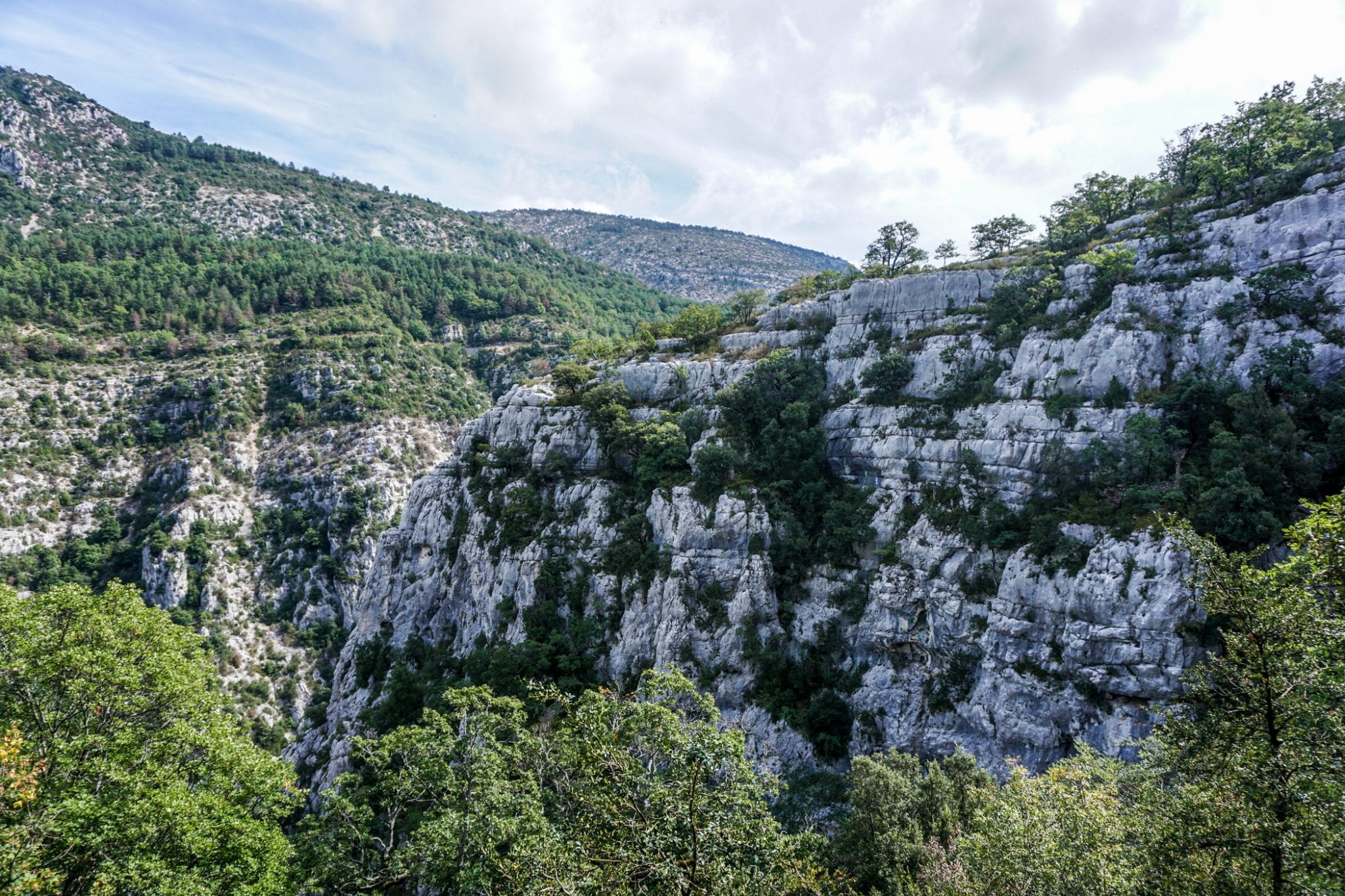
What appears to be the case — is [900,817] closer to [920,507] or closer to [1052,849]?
[1052,849]

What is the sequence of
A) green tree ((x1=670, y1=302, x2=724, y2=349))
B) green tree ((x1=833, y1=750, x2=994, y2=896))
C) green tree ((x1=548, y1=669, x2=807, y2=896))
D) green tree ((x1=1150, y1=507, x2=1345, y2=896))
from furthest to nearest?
green tree ((x1=670, y1=302, x2=724, y2=349)) < green tree ((x1=833, y1=750, x2=994, y2=896)) < green tree ((x1=548, y1=669, x2=807, y2=896)) < green tree ((x1=1150, y1=507, x2=1345, y2=896))

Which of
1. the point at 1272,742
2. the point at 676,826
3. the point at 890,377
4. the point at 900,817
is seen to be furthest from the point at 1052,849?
the point at 890,377

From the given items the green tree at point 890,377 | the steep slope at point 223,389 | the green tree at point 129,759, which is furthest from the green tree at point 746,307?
the steep slope at point 223,389

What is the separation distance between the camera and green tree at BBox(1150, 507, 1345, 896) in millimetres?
10672

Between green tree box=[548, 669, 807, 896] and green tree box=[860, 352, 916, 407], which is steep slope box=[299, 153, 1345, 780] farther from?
green tree box=[548, 669, 807, 896]

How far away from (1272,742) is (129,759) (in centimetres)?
3533

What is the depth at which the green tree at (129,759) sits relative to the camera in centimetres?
1680

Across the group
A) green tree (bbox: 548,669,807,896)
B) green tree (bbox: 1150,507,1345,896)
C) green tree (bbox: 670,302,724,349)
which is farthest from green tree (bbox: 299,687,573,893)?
green tree (bbox: 670,302,724,349)

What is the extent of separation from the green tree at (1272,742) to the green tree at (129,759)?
1109 inches

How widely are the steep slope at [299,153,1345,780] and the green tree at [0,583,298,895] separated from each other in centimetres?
2407

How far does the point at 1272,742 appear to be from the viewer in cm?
1228

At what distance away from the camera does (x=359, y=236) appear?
18825cm

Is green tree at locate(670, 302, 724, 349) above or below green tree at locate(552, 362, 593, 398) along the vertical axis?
above

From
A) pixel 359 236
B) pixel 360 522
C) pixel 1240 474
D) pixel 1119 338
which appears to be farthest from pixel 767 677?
pixel 359 236
